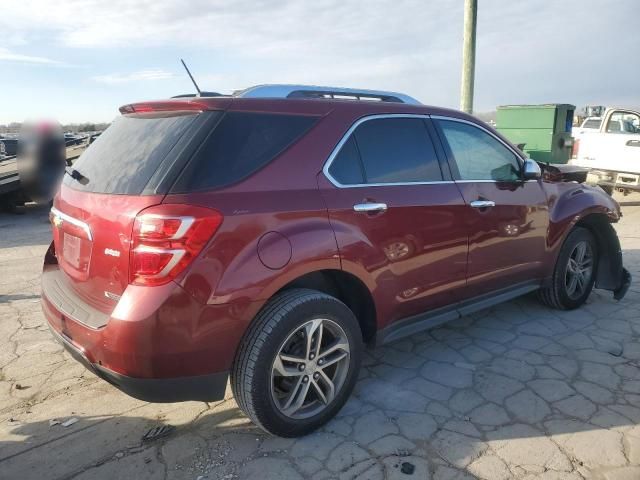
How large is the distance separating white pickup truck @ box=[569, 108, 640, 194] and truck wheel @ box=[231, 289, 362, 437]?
31.9 ft

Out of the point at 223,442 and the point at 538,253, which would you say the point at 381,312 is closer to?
the point at 223,442

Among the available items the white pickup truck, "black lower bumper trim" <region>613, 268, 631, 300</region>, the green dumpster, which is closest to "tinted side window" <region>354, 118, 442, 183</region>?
"black lower bumper trim" <region>613, 268, 631, 300</region>

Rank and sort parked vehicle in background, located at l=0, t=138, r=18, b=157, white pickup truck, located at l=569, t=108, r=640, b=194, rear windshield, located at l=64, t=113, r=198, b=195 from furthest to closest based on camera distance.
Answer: parked vehicle in background, located at l=0, t=138, r=18, b=157 < white pickup truck, located at l=569, t=108, r=640, b=194 < rear windshield, located at l=64, t=113, r=198, b=195

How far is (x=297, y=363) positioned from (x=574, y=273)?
3097 millimetres

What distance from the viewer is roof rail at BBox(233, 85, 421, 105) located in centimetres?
296

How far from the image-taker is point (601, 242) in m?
4.75

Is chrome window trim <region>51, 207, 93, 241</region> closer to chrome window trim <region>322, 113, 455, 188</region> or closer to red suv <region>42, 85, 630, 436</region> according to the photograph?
red suv <region>42, 85, 630, 436</region>

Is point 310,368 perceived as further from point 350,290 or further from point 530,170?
point 530,170

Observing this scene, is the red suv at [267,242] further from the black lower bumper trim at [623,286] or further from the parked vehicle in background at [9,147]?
the parked vehicle in background at [9,147]

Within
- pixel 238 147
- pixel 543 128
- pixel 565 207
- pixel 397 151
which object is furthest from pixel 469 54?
pixel 238 147

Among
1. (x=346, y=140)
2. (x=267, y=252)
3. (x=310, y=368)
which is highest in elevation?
(x=346, y=140)

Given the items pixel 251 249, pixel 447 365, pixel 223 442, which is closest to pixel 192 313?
pixel 251 249

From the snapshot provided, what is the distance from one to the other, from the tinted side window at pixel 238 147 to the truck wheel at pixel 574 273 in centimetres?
284

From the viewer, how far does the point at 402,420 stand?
291cm
